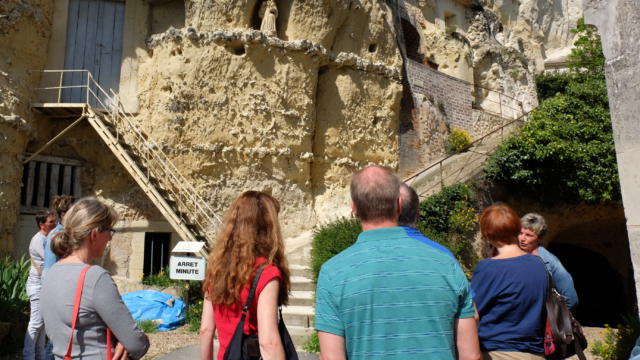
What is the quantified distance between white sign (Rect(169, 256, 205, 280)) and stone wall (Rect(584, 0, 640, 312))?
19.0 ft

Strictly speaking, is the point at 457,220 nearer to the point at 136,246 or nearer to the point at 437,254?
the point at 136,246

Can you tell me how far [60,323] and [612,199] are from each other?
12721 millimetres

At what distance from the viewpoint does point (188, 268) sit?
7242 millimetres

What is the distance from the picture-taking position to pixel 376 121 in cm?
1378

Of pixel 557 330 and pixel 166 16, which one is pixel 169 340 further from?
pixel 166 16

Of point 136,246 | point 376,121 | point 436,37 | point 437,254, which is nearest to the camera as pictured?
point 437,254

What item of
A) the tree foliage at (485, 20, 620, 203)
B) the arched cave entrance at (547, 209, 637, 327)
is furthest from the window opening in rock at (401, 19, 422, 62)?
the arched cave entrance at (547, 209, 637, 327)

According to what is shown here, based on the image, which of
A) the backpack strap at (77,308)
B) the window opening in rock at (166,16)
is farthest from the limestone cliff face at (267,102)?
the backpack strap at (77,308)

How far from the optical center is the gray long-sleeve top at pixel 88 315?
2361 millimetres

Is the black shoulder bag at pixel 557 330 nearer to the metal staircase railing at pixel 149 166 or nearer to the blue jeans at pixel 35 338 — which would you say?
the blue jeans at pixel 35 338

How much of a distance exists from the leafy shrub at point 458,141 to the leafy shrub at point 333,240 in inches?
335

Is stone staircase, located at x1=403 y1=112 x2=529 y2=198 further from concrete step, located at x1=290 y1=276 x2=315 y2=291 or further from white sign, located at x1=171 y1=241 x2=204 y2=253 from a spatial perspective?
white sign, located at x1=171 y1=241 x2=204 y2=253

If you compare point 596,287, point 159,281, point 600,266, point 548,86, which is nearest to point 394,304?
point 159,281

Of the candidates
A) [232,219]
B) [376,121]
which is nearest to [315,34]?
[376,121]
